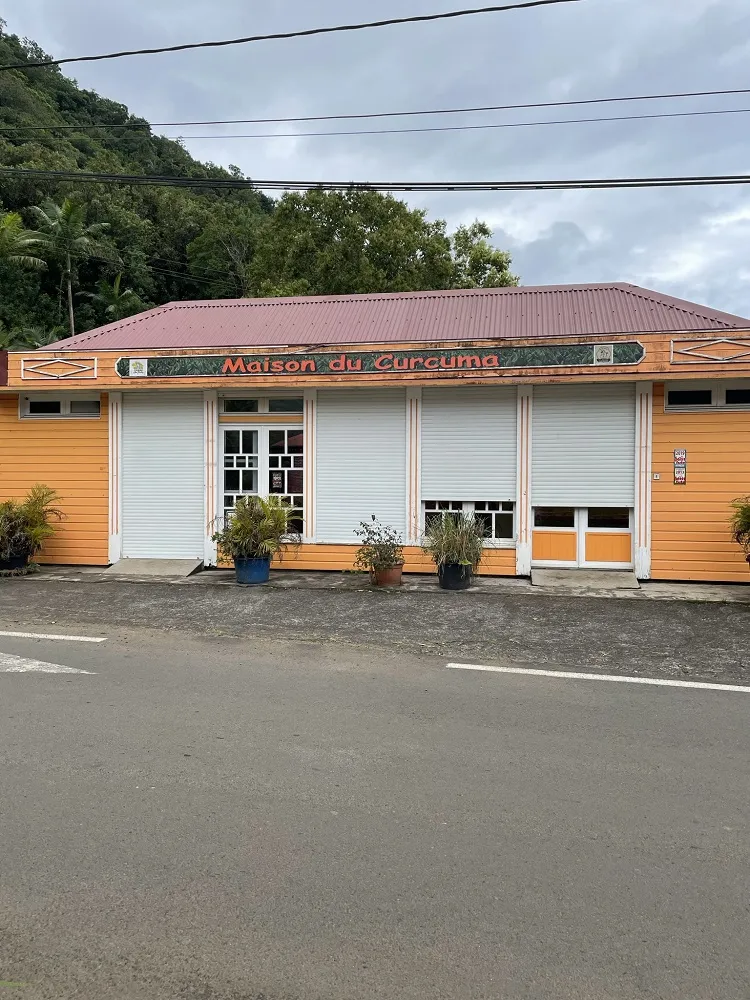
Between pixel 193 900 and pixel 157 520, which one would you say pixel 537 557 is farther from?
pixel 193 900

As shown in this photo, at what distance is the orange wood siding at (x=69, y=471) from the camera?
13781 mm

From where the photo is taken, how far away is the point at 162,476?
13680 mm

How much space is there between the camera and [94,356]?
43.2 feet

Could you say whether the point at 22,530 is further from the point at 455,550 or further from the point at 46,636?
the point at 455,550

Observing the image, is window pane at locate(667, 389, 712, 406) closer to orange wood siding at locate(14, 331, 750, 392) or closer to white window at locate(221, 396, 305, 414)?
orange wood siding at locate(14, 331, 750, 392)

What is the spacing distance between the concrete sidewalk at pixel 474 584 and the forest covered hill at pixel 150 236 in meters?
10.5

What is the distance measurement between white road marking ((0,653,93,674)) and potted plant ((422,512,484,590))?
5.90 metres

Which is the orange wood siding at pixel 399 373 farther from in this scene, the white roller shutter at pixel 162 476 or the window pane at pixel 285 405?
the white roller shutter at pixel 162 476

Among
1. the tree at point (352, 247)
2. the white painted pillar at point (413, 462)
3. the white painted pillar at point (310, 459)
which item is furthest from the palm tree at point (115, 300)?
the white painted pillar at point (413, 462)

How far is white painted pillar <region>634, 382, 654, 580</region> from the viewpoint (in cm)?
1202

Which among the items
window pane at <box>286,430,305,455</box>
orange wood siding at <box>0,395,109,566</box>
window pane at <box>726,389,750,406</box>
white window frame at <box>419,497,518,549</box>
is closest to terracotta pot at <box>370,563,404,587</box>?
white window frame at <box>419,497,518,549</box>

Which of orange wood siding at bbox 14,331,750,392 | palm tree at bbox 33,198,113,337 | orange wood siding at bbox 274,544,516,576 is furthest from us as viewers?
palm tree at bbox 33,198,113,337

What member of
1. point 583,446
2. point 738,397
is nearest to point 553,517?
point 583,446

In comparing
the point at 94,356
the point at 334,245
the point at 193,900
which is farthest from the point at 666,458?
the point at 334,245
